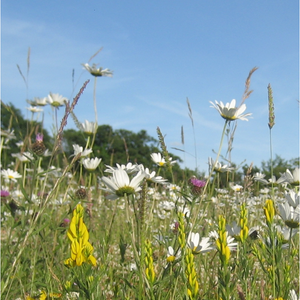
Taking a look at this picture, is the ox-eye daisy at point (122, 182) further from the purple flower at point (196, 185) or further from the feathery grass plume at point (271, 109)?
the feathery grass plume at point (271, 109)

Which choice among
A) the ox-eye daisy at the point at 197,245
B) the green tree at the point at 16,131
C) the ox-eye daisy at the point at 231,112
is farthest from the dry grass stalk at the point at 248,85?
the green tree at the point at 16,131

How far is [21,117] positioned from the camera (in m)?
25.4

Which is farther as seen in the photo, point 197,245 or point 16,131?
point 16,131

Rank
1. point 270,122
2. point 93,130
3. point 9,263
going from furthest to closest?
1. point 93,130
2. point 9,263
3. point 270,122

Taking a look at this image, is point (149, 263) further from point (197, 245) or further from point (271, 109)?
point (271, 109)

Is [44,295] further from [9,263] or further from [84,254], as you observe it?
[84,254]

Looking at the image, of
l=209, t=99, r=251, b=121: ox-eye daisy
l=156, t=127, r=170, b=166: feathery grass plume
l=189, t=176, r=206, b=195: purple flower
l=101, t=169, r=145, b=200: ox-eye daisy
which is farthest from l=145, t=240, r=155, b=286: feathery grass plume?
l=209, t=99, r=251, b=121: ox-eye daisy

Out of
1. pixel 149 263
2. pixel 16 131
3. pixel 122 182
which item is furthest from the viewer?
pixel 16 131

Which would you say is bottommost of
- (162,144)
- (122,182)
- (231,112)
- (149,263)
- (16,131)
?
(149,263)

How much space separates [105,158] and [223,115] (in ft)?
61.1

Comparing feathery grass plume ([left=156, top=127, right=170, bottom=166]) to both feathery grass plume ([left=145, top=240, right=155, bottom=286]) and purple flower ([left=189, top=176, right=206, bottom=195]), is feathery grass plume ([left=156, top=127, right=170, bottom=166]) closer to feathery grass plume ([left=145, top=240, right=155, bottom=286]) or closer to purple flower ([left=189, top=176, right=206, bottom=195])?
purple flower ([left=189, top=176, right=206, bottom=195])

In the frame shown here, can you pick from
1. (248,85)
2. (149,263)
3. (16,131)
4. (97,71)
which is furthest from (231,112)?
(16,131)

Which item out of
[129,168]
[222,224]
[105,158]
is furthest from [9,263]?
[105,158]

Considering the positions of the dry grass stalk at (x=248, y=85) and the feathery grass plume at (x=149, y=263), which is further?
the dry grass stalk at (x=248, y=85)
